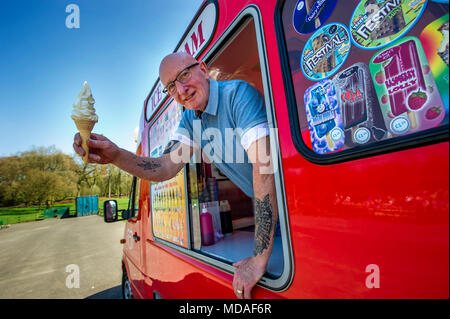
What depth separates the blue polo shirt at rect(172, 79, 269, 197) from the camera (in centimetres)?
118

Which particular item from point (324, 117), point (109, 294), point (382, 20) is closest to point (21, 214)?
point (109, 294)

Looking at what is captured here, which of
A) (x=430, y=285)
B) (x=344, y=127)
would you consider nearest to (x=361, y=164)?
(x=344, y=127)

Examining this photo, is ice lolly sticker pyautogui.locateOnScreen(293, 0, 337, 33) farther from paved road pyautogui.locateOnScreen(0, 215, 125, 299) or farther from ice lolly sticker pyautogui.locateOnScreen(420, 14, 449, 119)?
paved road pyautogui.locateOnScreen(0, 215, 125, 299)

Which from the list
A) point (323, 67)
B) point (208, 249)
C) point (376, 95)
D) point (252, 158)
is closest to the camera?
point (376, 95)

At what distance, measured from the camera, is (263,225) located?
41.8 inches

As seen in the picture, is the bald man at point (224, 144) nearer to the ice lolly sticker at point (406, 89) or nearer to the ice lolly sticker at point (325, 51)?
the ice lolly sticker at point (325, 51)

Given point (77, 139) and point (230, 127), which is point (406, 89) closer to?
point (230, 127)

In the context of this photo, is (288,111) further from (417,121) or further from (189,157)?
(189,157)

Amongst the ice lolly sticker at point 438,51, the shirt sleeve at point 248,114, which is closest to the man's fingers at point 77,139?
the shirt sleeve at point 248,114

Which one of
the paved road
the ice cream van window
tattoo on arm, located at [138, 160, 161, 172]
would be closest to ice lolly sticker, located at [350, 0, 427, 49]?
the ice cream van window

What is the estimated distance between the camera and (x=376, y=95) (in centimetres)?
69

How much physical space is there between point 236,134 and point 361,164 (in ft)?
2.65

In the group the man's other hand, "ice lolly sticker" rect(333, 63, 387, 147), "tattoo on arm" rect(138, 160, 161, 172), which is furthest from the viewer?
"tattoo on arm" rect(138, 160, 161, 172)

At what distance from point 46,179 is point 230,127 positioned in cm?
3661
